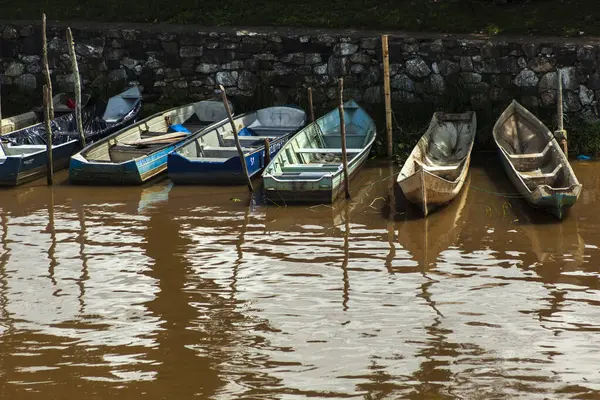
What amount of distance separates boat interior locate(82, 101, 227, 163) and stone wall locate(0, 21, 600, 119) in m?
0.80

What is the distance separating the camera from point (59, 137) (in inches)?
781

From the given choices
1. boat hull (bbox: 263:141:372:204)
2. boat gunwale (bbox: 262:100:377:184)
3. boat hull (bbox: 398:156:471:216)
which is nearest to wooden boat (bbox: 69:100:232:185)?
boat gunwale (bbox: 262:100:377:184)

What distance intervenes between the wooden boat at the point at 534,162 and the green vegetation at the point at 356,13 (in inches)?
124

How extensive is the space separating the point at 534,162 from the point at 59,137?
29.7ft

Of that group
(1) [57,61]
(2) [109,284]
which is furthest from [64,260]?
(1) [57,61]

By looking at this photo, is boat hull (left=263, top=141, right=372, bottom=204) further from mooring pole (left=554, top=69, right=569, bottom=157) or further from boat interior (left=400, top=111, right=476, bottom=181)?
mooring pole (left=554, top=69, right=569, bottom=157)

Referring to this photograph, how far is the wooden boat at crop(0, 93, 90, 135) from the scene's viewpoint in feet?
67.4

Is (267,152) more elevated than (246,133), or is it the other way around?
(246,133)

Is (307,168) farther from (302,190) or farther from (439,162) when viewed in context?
(439,162)

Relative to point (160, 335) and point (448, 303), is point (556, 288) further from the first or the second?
point (160, 335)

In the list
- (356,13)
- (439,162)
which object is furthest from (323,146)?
(356,13)

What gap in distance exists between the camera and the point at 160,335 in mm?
10812

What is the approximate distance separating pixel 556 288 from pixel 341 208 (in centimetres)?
485

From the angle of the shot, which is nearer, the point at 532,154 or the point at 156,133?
the point at 532,154
